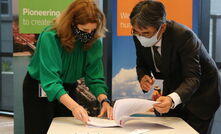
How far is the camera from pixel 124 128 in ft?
5.46

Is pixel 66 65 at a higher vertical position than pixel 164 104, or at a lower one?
higher

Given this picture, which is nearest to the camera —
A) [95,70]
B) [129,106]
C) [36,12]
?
[129,106]

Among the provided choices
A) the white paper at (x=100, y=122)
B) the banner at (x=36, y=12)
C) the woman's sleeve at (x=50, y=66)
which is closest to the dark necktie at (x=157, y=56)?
the white paper at (x=100, y=122)

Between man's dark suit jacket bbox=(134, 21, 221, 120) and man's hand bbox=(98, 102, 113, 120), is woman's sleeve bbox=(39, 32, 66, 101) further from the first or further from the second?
man's dark suit jacket bbox=(134, 21, 221, 120)

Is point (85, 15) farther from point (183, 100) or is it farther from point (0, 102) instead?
point (0, 102)

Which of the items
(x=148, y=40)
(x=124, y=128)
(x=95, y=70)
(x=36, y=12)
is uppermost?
(x=36, y=12)

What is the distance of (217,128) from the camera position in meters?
3.72

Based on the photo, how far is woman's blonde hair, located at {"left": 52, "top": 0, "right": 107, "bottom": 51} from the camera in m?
1.79

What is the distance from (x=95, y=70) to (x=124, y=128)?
19.6 inches

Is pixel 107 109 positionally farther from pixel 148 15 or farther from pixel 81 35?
pixel 148 15

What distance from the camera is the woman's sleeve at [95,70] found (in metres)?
1.96

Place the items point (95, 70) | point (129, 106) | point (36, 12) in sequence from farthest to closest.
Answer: point (36, 12) < point (95, 70) < point (129, 106)

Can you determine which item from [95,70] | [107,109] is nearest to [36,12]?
[95,70]

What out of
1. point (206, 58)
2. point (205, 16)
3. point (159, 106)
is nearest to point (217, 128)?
point (205, 16)
